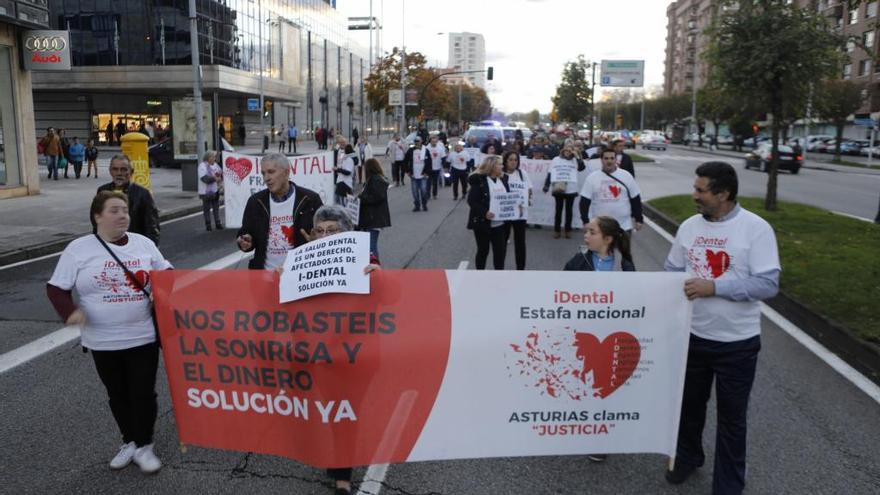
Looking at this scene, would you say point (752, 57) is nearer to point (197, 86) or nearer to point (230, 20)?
point (197, 86)

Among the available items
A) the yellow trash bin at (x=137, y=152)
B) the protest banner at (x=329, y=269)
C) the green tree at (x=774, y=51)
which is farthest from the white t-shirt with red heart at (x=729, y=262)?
the yellow trash bin at (x=137, y=152)

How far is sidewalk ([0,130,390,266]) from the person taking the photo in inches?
496

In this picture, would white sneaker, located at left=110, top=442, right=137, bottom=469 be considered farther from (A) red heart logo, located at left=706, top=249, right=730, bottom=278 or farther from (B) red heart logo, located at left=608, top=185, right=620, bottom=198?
(B) red heart logo, located at left=608, top=185, right=620, bottom=198

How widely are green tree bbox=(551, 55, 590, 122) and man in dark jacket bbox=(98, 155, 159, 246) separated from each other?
5894 centimetres

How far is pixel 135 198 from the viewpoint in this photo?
6625 millimetres

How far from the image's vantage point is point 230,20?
57.6 metres

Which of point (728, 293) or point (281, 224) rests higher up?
point (281, 224)

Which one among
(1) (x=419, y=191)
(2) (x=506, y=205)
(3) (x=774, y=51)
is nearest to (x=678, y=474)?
(2) (x=506, y=205)

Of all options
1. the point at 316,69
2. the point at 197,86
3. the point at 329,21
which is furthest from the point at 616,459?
the point at 329,21

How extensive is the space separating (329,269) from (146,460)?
173 cm

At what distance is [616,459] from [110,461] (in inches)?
128

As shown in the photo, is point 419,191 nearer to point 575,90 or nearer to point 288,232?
point 288,232

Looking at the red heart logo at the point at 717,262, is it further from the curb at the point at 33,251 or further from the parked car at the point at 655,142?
the parked car at the point at 655,142

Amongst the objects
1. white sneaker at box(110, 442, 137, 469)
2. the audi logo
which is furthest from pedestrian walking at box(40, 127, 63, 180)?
white sneaker at box(110, 442, 137, 469)
